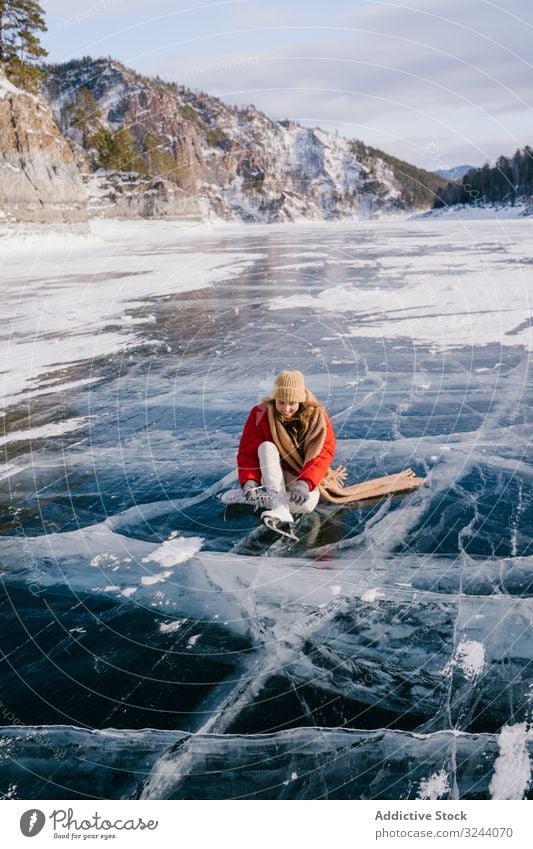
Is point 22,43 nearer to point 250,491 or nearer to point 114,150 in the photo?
point 114,150

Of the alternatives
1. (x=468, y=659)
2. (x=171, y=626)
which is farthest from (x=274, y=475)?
(x=468, y=659)

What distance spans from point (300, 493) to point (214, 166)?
93.9 m

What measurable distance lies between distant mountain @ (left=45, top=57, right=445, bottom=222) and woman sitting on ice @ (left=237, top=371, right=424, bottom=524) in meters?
42.8

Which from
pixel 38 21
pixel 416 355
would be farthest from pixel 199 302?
pixel 38 21

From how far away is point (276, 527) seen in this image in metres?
4.38

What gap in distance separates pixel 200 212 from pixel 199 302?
61.8 meters

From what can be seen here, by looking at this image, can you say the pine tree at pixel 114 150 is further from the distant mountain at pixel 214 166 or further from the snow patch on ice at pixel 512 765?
the snow patch on ice at pixel 512 765

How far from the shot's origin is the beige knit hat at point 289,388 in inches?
165

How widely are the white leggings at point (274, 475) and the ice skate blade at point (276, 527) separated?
21 cm

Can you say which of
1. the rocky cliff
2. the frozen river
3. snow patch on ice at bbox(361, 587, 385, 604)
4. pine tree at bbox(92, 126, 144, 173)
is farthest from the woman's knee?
pine tree at bbox(92, 126, 144, 173)

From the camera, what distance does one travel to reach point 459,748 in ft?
8.47

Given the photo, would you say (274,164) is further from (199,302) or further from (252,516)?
(252,516)

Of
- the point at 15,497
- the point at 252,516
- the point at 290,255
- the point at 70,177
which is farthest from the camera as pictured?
the point at 70,177

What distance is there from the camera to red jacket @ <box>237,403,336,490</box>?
441cm
